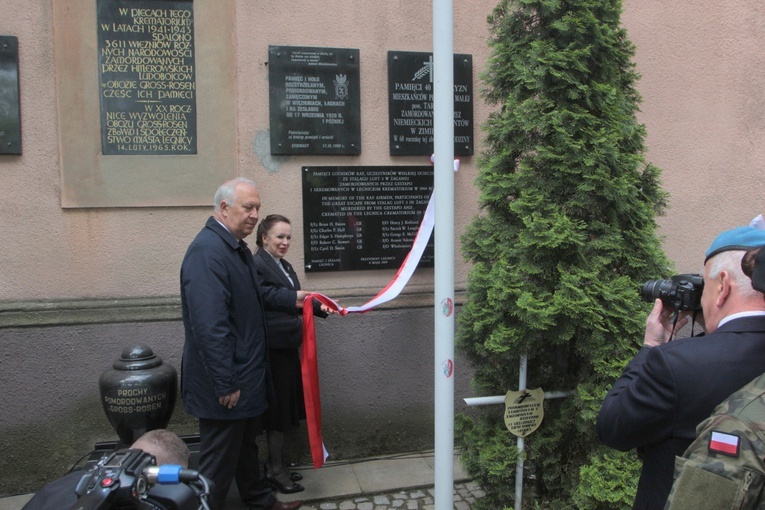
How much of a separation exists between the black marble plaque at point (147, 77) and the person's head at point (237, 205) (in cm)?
109

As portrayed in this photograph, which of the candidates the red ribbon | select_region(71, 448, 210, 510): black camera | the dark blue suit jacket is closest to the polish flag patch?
the dark blue suit jacket

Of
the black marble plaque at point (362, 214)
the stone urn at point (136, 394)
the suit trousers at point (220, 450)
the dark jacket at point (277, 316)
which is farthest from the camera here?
the black marble plaque at point (362, 214)

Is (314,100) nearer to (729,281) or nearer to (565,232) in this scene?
(565,232)

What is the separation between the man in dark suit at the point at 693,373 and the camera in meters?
1.57

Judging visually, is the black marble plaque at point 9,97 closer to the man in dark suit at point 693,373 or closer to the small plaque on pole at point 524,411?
the small plaque on pole at point 524,411

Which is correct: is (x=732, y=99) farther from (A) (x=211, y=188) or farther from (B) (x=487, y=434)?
(A) (x=211, y=188)

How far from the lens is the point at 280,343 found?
3936 mm

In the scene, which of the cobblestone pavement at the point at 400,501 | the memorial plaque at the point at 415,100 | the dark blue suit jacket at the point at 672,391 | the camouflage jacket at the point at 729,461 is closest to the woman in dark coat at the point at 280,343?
the cobblestone pavement at the point at 400,501

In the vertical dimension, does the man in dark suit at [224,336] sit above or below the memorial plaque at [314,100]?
below

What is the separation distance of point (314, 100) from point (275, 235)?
1173mm

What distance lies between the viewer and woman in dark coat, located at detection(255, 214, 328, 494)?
154 inches

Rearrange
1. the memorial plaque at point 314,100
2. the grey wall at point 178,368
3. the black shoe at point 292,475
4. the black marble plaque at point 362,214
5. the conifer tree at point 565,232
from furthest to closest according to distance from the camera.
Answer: the black marble plaque at point 362,214 → the memorial plaque at point 314,100 → the black shoe at point 292,475 → the grey wall at point 178,368 → the conifer tree at point 565,232

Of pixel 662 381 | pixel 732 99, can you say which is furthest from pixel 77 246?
pixel 732 99

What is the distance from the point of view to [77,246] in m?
4.12
